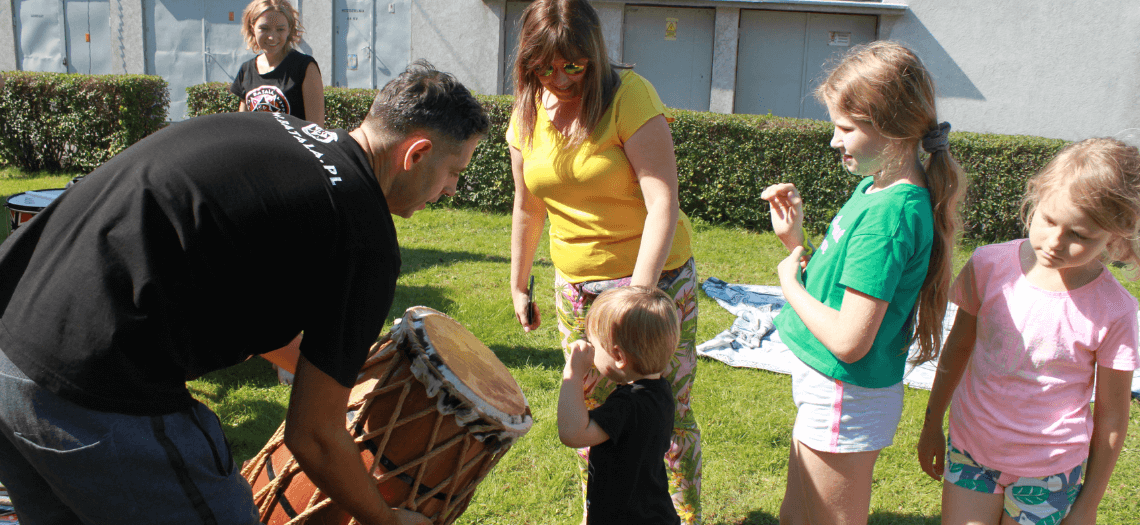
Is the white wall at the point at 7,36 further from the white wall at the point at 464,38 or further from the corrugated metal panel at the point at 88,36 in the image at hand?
the white wall at the point at 464,38

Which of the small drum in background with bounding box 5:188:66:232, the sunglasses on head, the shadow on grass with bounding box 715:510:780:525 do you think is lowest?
the shadow on grass with bounding box 715:510:780:525

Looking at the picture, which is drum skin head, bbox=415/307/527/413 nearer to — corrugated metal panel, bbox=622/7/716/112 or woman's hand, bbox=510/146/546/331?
woman's hand, bbox=510/146/546/331

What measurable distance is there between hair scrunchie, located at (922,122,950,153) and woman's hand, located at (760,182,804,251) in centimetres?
38

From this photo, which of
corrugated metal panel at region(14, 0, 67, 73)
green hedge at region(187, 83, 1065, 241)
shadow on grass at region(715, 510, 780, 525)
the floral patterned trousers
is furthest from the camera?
corrugated metal panel at region(14, 0, 67, 73)

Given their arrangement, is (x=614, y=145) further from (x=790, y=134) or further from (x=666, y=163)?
(x=790, y=134)

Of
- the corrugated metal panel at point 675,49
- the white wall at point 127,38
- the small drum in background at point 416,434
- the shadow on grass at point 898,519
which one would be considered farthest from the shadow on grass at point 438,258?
the white wall at point 127,38

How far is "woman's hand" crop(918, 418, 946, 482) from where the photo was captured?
2.21 metres

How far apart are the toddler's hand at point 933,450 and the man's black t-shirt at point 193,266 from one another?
171 cm

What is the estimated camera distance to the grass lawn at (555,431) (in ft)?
9.82

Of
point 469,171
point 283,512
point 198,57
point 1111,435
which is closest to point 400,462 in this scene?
point 283,512

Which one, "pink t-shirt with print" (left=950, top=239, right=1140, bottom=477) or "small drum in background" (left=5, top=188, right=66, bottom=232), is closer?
"pink t-shirt with print" (left=950, top=239, right=1140, bottom=477)

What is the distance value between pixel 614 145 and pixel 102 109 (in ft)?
31.1

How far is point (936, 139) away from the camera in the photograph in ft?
6.07

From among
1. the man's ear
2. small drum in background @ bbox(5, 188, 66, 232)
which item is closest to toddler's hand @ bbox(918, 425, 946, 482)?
the man's ear
